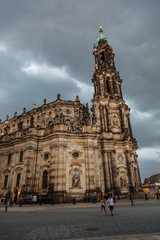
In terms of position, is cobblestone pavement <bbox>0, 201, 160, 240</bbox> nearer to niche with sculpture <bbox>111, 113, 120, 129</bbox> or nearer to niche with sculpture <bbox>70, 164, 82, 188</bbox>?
niche with sculpture <bbox>70, 164, 82, 188</bbox>

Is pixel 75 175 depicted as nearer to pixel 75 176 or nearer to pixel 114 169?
pixel 75 176

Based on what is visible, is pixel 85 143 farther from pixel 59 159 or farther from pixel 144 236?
pixel 144 236

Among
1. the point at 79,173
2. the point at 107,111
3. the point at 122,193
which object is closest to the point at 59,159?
the point at 79,173

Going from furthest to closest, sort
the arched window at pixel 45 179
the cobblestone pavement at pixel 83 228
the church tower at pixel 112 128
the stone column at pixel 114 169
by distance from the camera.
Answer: the church tower at pixel 112 128 < the stone column at pixel 114 169 < the arched window at pixel 45 179 < the cobblestone pavement at pixel 83 228

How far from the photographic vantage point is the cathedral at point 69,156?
97.3ft

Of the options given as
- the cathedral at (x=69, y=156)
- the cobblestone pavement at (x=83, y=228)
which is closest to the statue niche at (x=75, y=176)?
the cathedral at (x=69, y=156)

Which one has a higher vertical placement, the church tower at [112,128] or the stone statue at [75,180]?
the church tower at [112,128]

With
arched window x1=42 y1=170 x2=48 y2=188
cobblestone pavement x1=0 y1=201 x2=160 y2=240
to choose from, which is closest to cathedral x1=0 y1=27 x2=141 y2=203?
arched window x1=42 y1=170 x2=48 y2=188

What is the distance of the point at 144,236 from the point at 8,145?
35.8m

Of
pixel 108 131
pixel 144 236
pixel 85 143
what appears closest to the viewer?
Answer: pixel 144 236

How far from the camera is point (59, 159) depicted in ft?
98.3

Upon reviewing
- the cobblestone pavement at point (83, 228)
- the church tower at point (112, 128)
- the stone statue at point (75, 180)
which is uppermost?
the church tower at point (112, 128)

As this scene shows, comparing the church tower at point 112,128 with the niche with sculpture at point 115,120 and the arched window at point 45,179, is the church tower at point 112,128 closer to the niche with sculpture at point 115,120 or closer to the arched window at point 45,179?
the niche with sculpture at point 115,120

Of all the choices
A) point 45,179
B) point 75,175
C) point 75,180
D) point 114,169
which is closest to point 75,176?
point 75,175
